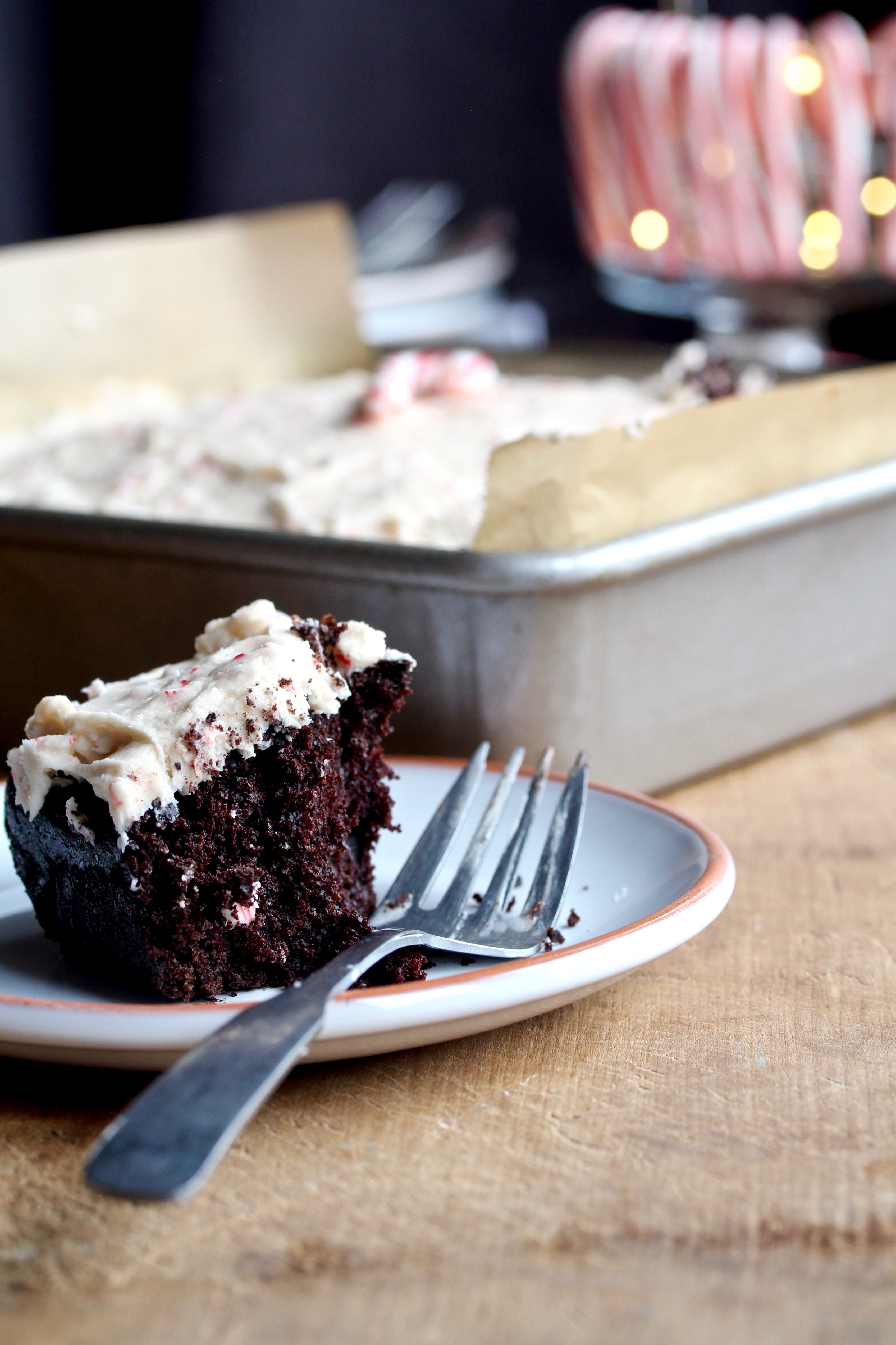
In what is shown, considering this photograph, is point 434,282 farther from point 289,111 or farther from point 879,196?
point 289,111

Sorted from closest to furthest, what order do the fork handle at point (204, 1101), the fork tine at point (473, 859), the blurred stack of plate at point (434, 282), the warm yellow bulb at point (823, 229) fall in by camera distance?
the fork handle at point (204, 1101), the fork tine at point (473, 859), the warm yellow bulb at point (823, 229), the blurred stack of plate at point (434, 282)

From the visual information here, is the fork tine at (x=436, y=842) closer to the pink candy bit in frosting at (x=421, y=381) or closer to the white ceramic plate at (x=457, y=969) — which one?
the white ceramic plate at (x=457, y=969)

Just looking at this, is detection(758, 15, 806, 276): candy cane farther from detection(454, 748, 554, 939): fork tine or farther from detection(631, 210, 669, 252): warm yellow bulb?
detection(454, 748, 554, 939): fork tine

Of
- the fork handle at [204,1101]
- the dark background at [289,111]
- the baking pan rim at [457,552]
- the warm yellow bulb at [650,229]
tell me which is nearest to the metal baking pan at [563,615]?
the baking pan rim at [457,552]

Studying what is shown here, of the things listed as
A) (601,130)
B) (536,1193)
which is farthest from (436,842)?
(601,130)

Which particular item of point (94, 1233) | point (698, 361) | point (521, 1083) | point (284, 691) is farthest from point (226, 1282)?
point (698, 361)

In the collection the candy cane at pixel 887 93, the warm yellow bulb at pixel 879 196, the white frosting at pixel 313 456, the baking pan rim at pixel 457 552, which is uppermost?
the candy cane at pixel 887 93
